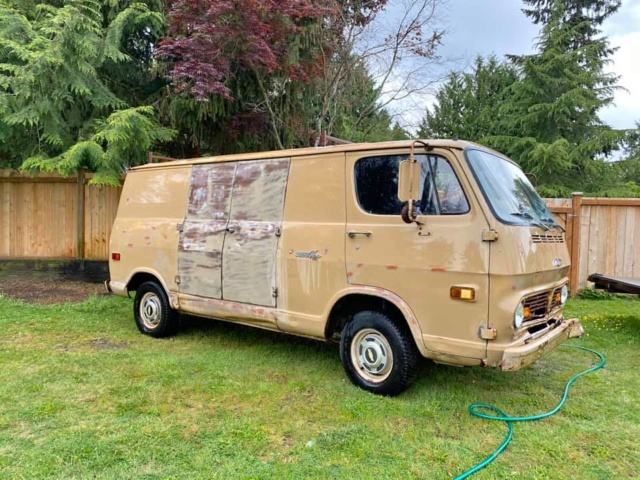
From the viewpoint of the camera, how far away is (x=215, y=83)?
289 inches

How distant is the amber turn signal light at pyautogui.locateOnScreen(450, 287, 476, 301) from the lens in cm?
337

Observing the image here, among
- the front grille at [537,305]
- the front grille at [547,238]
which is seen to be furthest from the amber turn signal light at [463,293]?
the front grille at [547,238]

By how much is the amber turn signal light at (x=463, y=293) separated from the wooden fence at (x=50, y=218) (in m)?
7.77

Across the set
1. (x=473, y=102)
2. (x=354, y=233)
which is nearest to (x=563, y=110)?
(x=473, y=102)

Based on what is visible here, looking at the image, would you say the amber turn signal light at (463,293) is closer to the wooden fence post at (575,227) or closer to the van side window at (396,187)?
the van side window at (396,187)

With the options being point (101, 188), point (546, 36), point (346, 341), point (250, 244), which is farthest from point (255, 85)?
point (546, 36)

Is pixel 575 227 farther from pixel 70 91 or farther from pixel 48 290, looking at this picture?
pixel 48 290

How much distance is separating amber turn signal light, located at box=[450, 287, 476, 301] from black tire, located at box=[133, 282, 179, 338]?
3.57 meters

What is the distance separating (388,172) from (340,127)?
7.54 meters

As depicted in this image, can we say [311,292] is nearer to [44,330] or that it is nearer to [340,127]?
[44,330]

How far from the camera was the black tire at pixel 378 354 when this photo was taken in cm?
377

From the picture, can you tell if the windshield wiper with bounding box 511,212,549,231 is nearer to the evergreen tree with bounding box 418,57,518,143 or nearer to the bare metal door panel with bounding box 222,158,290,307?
the bare metal door panel with bounding box 222,158,290,307

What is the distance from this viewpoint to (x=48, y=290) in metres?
8.19

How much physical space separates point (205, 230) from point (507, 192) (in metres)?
3.19
